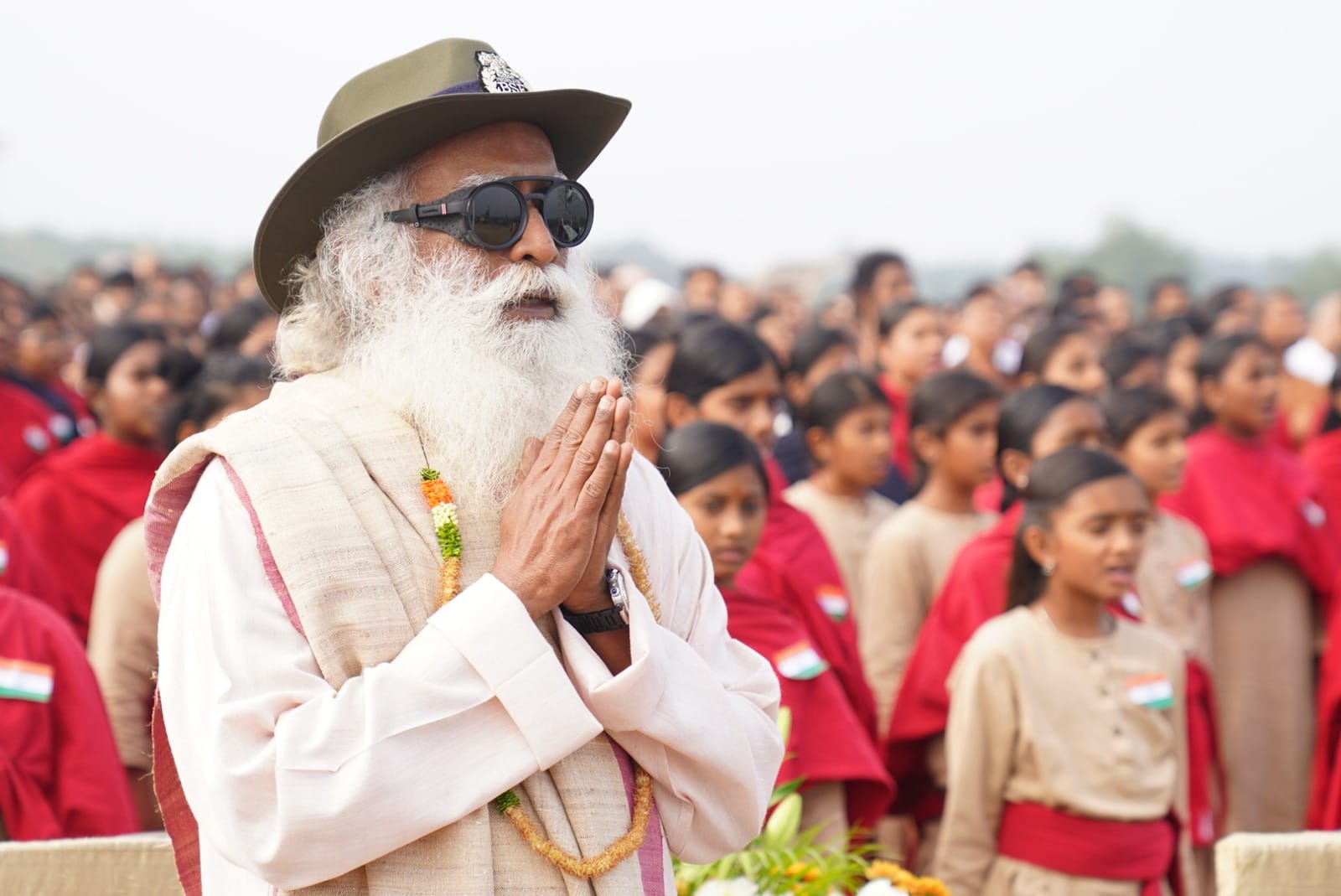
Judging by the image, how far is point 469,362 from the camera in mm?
2348

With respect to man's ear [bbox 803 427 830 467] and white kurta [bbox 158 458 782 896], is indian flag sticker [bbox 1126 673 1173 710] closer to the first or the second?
man's ear [bbox 803 427 830 467]

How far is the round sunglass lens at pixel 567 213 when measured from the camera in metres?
2.37

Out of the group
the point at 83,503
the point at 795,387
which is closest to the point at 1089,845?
the point at 83,503

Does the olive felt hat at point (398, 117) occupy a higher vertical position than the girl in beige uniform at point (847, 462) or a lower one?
higher

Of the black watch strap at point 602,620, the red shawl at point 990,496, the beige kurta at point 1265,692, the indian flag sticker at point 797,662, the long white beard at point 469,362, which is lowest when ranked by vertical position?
the beige kurta at point 1265,692

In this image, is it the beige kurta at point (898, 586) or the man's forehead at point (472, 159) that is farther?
the beige kurta at point (898, 586)

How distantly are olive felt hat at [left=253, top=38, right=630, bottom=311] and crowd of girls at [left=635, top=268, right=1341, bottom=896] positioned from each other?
199 cm

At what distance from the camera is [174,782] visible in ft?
7.72

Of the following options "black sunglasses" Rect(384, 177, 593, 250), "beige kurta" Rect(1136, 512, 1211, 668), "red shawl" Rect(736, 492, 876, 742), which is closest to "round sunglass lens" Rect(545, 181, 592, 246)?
"black sunglasses" Rect(384, 177, 593, 250)

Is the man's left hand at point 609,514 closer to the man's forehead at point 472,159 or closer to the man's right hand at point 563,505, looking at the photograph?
the man's right hand at point 563,505

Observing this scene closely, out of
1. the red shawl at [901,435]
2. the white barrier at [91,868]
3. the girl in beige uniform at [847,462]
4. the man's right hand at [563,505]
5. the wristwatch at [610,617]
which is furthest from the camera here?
the red shawl at [901,435]

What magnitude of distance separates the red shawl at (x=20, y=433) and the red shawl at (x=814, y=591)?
4.71 metres

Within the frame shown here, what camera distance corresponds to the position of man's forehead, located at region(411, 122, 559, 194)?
238cm

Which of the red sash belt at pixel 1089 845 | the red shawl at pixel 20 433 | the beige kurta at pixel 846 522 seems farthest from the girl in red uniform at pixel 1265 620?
Result: the red shawl at pixel 20 433
